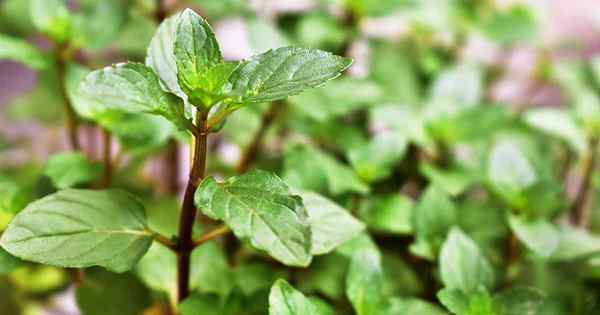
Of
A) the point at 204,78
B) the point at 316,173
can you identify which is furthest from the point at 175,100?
the point at 316,173

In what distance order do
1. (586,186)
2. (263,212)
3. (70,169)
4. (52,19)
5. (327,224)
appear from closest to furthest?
(263,212) → (327,224) → (70,169) → (52,19) → (586,186)

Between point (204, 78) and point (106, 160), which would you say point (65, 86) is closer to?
point (106, 160)

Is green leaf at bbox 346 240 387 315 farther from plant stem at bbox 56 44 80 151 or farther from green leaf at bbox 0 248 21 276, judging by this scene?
plant stem at bbox 56 44 80 151

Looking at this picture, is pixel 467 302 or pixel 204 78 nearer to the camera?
pixel 204 78

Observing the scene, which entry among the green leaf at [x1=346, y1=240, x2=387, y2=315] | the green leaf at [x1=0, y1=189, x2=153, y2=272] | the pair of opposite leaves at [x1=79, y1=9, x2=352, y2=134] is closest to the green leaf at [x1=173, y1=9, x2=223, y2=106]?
the pair of opposite leaves at [x1=79, y1=9, x2=352, y2=134]

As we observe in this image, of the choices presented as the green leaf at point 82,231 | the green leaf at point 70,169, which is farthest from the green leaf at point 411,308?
the green leaf at point 70,169

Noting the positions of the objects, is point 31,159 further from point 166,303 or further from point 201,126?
point 201,126
